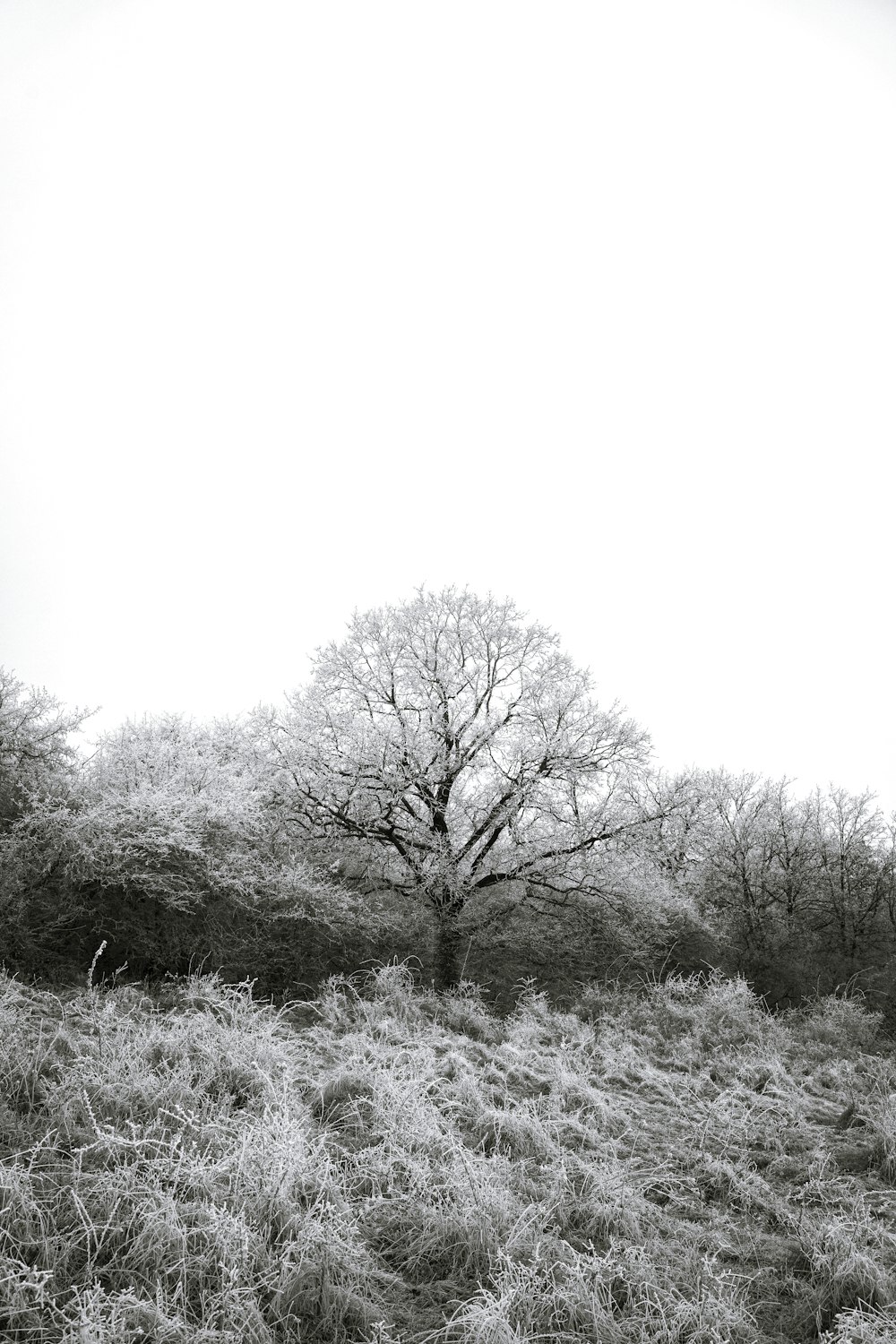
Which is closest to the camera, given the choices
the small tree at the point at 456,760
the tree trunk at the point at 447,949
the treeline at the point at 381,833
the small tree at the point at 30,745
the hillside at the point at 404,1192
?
the hillside at the point at 404,1192

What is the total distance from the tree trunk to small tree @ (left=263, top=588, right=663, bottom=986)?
0.10ft

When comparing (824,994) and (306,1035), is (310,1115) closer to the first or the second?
(306,1035)

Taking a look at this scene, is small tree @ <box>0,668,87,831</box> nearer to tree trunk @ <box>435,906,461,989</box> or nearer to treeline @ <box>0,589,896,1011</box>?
treeline @ <box>0,589,896,1011</box>

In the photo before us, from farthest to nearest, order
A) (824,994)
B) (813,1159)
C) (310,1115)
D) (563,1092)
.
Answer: (824,994) → (563,1092) → (813,1159) → (310,1115)

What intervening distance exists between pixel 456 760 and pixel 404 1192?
9634mm

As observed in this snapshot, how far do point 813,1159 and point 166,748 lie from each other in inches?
453

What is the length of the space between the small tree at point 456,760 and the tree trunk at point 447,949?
0.03 meters

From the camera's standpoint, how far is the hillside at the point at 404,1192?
347 centimetres

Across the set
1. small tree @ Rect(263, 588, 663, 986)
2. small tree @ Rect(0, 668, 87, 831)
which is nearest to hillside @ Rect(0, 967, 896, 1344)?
small tree @ Rect(0, 668, 87, 831)

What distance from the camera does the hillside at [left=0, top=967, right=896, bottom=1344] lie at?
3.47 m

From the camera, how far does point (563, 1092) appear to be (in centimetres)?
722

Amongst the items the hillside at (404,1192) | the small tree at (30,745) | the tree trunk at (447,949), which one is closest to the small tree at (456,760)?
the tree trunk at (447,949)

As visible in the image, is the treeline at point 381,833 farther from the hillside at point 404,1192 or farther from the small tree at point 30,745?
the hillside at point 404,1192

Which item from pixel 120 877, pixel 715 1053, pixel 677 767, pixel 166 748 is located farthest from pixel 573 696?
pixel 677 767
